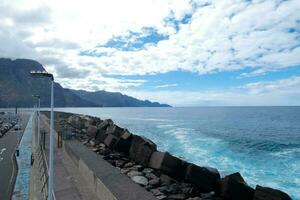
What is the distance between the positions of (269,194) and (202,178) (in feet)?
9.23

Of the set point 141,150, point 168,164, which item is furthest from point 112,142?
point 168,164

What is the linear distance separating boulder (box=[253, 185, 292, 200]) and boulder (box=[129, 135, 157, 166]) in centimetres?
542

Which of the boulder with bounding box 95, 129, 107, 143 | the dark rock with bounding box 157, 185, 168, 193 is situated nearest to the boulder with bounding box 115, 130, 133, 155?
the boulder with bounding box 95, 129, 107, 143

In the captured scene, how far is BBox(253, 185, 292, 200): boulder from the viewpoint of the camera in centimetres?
992

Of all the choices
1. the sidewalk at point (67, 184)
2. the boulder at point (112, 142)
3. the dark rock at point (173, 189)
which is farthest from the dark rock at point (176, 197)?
the boulder at point (112, 142)

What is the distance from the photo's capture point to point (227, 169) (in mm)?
21406

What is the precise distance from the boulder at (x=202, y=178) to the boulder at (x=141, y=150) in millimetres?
2639

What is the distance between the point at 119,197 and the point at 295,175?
51.3ft

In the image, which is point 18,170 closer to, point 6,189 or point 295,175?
point 6,189

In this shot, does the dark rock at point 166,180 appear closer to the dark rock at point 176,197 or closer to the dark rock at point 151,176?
the dark rock at point 151,176

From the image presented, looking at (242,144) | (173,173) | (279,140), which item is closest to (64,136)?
(173,173)

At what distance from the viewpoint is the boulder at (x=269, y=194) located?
9920mm

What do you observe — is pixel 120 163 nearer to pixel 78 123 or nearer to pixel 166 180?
pixel 166 180

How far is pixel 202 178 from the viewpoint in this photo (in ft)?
40.1
